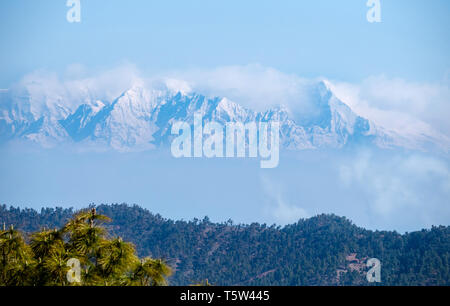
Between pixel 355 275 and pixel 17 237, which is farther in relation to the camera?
pixel 355 275

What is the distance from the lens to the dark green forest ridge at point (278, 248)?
338ft

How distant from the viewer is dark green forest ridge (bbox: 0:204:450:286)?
4053 inches

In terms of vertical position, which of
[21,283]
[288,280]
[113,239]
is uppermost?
[113,239]

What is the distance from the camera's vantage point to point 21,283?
9656mm

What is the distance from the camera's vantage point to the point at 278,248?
395 feet

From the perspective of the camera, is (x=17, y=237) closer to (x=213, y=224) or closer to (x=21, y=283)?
(x=21, y=283)
